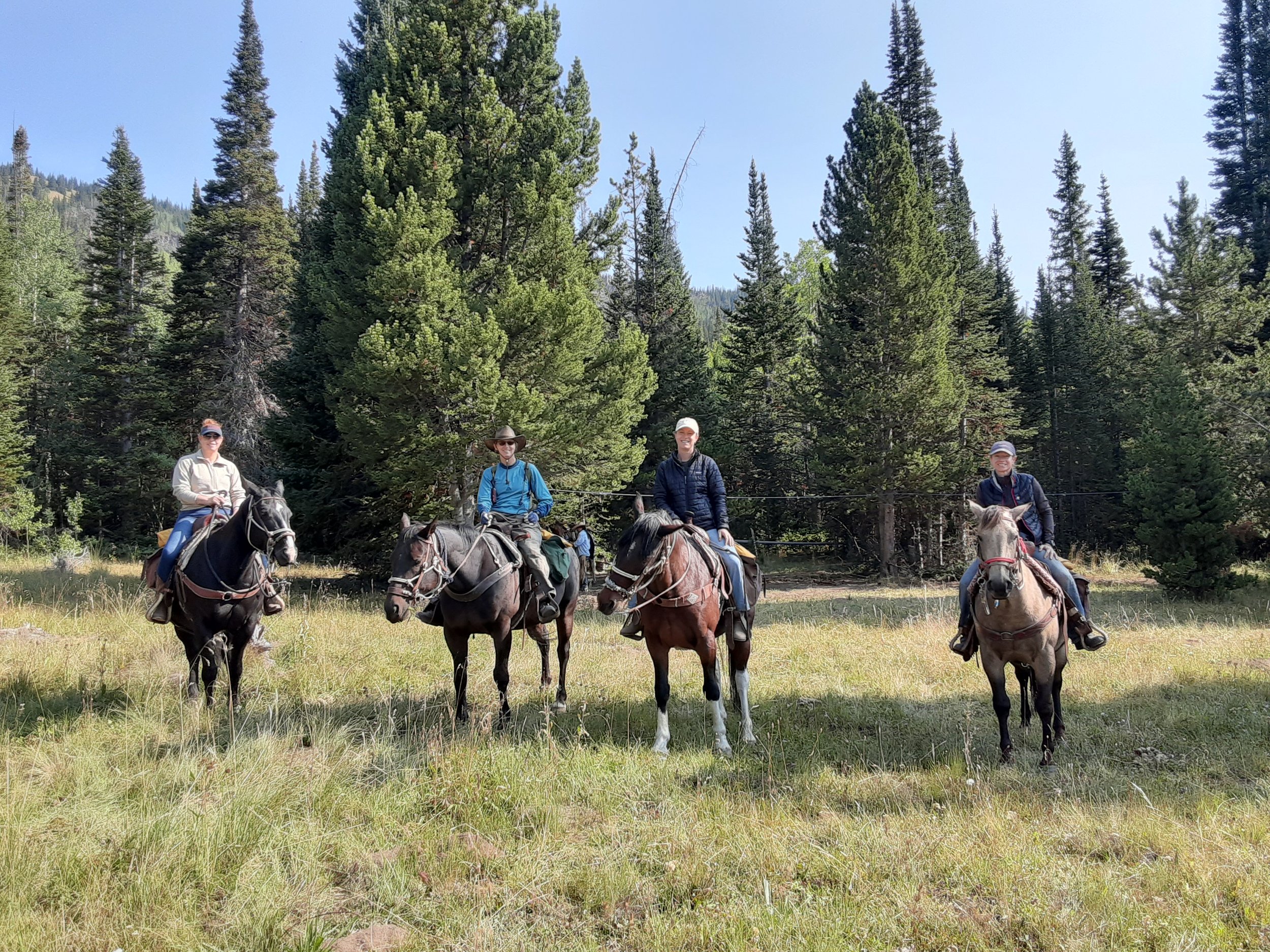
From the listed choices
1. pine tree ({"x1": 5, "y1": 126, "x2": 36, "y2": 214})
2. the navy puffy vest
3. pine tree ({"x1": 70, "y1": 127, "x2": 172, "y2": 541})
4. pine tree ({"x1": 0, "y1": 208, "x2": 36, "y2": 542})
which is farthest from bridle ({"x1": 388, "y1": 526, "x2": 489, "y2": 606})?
pine tree ({"x1": 5, "y1": 126, "x2": 36, "y2": 214})

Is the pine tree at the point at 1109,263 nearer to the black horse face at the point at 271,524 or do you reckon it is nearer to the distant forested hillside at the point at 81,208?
the black horse face at the point at 271,524

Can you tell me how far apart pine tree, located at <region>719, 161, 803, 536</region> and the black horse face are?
80.6ft

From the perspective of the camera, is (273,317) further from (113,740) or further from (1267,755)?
(1267,755)

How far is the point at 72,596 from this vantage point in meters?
12.6

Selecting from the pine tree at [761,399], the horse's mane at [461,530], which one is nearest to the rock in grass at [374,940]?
the horse's mane at [461,530]

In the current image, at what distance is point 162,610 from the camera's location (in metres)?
6.79

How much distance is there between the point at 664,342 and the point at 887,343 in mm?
9523

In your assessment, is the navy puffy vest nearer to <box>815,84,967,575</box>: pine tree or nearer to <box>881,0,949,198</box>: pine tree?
<box>815,84,967,575</box>: pine tree

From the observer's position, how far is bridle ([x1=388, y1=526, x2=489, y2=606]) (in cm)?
575

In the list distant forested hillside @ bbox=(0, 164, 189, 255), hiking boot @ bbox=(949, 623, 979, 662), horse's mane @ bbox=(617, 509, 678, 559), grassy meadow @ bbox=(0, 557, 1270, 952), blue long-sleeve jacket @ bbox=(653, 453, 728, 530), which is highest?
distant forested hillside @ bbox=(0, 164, 189, 255)

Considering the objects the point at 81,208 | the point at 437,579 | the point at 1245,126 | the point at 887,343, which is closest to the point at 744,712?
the point at 437,579

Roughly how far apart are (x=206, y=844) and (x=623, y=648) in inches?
303

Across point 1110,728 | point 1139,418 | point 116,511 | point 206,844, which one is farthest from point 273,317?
point 1139,418

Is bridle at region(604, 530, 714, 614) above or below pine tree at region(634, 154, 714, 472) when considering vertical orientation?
below
